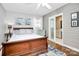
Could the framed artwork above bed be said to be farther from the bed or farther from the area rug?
the area rug

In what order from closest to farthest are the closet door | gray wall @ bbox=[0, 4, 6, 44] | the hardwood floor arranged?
1. gray wall @ bbox=[0, 4, 6, 44]
2. the hardwood floor
3. the closet door

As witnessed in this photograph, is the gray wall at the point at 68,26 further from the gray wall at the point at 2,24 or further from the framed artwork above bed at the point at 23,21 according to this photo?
the gray wall at the point at 2,24

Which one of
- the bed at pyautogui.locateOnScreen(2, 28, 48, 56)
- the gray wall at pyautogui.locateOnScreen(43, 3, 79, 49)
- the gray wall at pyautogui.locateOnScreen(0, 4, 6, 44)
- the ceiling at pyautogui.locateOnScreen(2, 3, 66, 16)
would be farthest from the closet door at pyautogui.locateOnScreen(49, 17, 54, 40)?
the gray wall at pyautogui.locateOnScreen(0, 4, 6, 44)

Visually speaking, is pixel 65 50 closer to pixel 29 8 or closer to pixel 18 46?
pixel 18 46

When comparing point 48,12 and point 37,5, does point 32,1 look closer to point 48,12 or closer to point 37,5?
point 37,5

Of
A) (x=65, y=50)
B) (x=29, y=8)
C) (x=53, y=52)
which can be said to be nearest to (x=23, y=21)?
(x=29, y=8)

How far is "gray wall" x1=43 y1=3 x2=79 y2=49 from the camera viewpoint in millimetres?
1724

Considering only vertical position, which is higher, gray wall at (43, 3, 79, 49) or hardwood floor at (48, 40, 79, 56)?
gray wall at (43, 3, 79, 49)

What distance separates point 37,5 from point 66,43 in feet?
3.31

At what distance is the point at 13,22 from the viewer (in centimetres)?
173

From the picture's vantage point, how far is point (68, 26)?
1.82 meters

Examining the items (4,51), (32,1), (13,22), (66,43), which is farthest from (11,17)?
(66,43)

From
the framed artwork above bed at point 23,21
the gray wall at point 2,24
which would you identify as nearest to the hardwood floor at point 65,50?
the framed artwork above bed at point 23,21

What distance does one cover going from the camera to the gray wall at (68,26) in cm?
172
